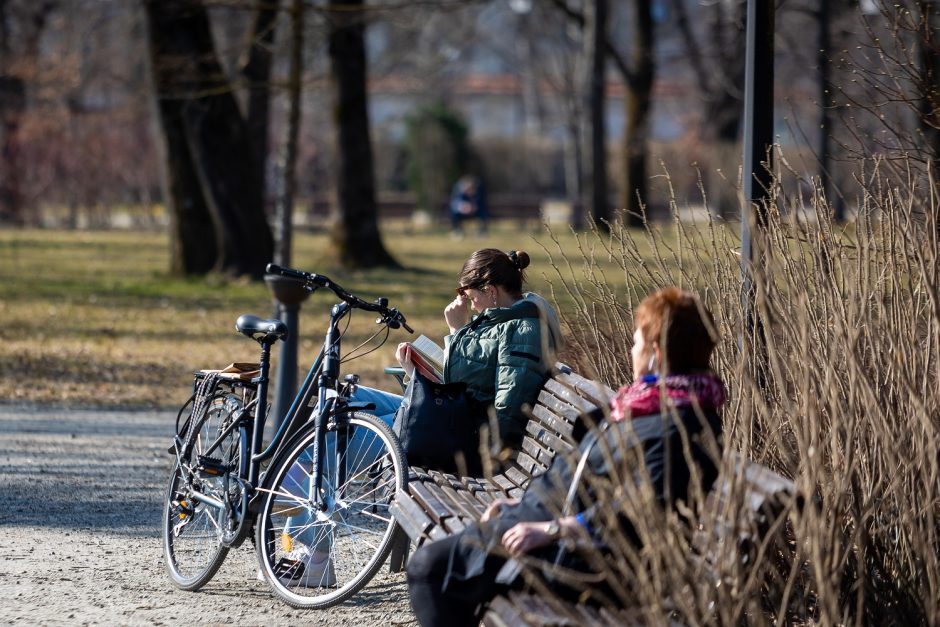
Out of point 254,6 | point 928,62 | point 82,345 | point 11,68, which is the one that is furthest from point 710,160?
point 928,62

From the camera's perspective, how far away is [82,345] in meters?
12.2

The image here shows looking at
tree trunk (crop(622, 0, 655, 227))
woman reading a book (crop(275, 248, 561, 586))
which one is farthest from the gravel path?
→ tree trunk (crop(622, 0, 655, 227))

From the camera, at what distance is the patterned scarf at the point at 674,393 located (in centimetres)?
349

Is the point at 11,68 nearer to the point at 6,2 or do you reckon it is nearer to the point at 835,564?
the point at 6,2

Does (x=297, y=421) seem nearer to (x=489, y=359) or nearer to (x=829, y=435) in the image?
(x=489, y=359)

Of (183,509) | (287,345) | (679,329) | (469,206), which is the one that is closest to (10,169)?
(469,206)

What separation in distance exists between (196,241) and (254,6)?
4.59 m

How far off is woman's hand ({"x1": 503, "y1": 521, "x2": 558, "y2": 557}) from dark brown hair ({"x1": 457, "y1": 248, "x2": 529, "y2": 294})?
1.62 m

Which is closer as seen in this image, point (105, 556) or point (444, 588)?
point (444, 588)

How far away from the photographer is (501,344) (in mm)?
4945

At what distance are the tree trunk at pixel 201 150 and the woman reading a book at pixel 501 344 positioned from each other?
11281 millimetres

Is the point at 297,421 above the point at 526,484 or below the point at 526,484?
above

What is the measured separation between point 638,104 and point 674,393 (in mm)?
30006

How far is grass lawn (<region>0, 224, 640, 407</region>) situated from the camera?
34.3 ft
